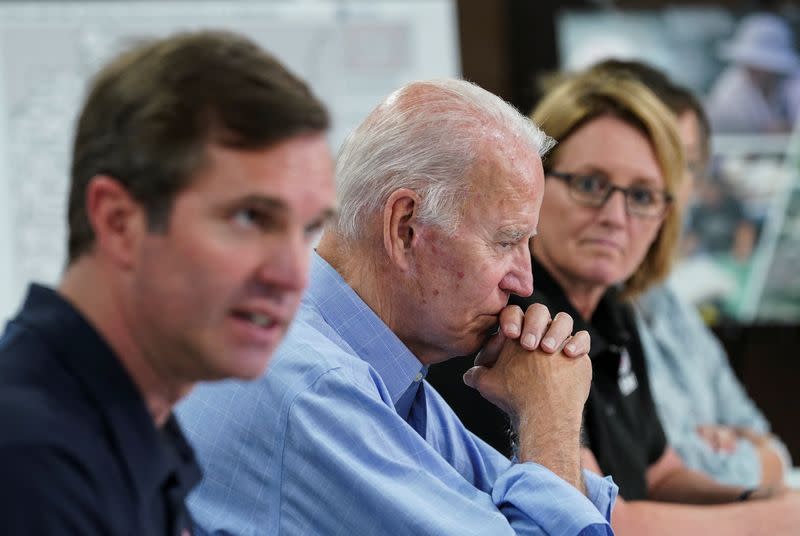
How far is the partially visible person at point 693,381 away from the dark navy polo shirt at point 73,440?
169cm

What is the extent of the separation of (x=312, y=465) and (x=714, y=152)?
326cm

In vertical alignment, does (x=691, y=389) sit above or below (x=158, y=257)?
below

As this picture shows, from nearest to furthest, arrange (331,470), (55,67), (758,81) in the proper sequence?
1. (331,470)
2. (55,67)
3. (758,81)

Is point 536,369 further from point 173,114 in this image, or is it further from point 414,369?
point 173,114

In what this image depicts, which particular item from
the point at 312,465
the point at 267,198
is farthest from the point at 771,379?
the point at 267,198

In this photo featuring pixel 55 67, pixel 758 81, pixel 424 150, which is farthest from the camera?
pixel 758 81

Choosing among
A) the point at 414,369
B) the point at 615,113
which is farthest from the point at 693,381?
the point at 414,369

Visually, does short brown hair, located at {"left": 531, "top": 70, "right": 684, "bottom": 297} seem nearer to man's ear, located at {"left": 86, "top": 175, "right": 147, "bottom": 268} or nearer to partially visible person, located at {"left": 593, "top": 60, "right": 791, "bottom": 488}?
partially visible person, located at {"left": 593, "top": 60, "right": 791, "bottom": 488}

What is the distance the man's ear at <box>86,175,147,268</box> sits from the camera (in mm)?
929

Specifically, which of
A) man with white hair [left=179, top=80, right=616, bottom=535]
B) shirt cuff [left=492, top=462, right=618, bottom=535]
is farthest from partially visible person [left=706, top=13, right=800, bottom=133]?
shirt cuff [left=492, top=462, right=618, bottom=535]

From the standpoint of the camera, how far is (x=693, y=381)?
285cm

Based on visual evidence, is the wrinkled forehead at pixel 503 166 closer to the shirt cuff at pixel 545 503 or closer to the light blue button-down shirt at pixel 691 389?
the shirt cuff at pixel 545 503

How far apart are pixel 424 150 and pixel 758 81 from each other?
310 centimetres

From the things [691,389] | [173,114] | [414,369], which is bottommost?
[691,389]
